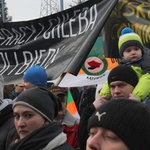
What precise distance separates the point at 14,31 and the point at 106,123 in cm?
328

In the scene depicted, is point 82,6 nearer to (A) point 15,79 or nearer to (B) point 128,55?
(A) point 15,79

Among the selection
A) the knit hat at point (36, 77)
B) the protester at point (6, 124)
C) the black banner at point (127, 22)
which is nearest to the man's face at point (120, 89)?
the protester at point (6, 124)

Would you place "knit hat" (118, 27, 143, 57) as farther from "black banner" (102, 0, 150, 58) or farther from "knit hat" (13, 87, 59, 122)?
"black banner" (102, 0, 150, 58)

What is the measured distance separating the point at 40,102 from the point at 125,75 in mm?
606

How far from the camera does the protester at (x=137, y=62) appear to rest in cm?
276

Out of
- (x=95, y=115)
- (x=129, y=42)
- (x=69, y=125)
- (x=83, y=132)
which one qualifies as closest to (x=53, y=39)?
(x=69, y=125)

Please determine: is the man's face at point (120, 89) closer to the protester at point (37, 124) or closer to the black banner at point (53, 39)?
the protester at point (37, 124)

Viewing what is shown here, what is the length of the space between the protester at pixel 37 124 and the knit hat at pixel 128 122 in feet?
2.37

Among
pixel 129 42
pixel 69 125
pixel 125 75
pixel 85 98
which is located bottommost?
pixel 85 98

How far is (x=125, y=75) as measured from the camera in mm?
2812

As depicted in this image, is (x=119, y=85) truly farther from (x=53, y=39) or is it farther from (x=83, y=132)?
(x=53, y=39)

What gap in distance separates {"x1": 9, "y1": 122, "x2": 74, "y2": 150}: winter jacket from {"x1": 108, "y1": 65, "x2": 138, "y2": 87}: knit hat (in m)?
0.58

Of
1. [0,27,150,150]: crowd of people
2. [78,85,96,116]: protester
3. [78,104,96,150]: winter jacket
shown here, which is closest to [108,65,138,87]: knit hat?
[0,27,150,150]: crowd of people

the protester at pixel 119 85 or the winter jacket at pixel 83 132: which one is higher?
the protester at pixel 119 85
